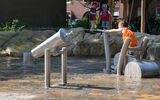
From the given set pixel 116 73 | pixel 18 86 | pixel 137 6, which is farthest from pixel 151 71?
pixel 137 6

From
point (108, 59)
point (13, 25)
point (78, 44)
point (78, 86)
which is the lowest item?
point (78, 86)

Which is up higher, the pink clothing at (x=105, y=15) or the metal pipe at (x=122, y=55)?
the pink clothing at (x=105, y=15)

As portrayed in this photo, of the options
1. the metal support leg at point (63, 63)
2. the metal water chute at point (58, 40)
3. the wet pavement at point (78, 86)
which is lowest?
the wet pavement at point (78, 86)

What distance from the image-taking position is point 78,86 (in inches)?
285

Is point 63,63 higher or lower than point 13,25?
lower

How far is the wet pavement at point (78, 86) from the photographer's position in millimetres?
6191

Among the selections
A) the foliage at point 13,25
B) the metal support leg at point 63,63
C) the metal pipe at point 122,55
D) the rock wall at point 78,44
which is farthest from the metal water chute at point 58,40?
the foliage at point 13,25

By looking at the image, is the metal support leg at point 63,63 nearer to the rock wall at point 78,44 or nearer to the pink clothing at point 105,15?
the rock wall at point 78,44

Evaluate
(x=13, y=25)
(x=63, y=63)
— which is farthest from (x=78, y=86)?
(x=13, y=25)

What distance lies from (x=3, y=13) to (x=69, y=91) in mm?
14454

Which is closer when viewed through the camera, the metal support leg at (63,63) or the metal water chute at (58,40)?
the metal water chute at (58,40)

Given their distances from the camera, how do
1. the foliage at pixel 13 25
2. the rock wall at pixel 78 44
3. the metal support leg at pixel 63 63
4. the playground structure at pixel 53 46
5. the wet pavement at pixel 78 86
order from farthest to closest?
1. the foliage at pixel 13 25
2. the rock wall at pixel 78 44
3. the metal support leg at pixel 63 63
4. the playground structure at pixel 53 46
5. the wet pavement at pixel 78 86

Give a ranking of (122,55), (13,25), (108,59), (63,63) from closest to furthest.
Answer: (63,63) → (122,55) → (108,59) → (13,25)

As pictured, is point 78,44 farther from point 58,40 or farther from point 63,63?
point 58,40
